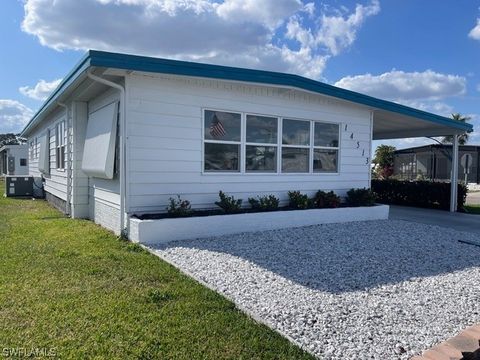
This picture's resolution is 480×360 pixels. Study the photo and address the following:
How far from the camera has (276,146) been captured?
333 inches

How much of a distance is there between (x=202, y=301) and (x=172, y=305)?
0.30 metres

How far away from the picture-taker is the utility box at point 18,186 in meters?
14.9

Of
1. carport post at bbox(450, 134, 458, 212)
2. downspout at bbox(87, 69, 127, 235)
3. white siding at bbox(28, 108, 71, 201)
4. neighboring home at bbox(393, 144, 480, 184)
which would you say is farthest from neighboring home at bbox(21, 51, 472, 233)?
neighboring home at bbox(393, 144, 480, 184)

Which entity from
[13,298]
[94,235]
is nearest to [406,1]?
[94,235]

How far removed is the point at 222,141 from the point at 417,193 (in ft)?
28.2

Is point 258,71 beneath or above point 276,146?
above

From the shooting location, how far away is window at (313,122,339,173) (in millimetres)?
9148

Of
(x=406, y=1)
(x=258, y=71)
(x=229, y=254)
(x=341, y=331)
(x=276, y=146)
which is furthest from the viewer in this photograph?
(x=406, y=1)

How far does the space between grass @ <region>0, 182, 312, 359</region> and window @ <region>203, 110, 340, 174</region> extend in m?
2.88

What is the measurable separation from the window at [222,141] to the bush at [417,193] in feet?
26.3

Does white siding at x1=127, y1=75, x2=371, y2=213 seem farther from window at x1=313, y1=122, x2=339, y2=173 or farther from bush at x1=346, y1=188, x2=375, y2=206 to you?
bush at x1=346, y1=188, x2=375, y2=206

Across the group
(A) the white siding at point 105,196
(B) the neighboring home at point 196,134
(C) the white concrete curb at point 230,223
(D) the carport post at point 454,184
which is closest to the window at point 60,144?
(B) the neighboring home at point 196,134

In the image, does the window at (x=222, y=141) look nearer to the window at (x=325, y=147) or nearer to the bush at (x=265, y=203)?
the bush at (x=265, y=203)

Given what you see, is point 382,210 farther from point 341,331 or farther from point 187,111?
point 341,331
